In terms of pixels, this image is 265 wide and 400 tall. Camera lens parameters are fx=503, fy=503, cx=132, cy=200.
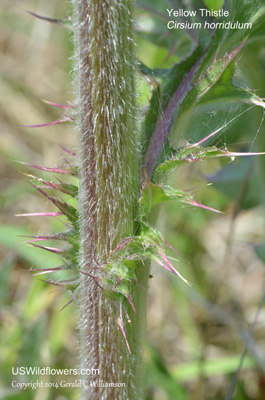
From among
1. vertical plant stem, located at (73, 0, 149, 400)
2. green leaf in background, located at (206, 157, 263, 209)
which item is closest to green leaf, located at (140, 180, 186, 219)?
vertical plant stem, located at (73, 0, 149, 400)

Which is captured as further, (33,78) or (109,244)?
(33,78)

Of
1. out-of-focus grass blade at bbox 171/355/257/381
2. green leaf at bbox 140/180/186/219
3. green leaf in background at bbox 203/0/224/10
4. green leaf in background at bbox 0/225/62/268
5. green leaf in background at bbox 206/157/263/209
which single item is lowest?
out-of-focus grass blade at bbox 171/355/257/381

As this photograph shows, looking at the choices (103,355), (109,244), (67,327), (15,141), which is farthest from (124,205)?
(15,141)

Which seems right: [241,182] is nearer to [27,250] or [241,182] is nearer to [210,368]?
[210,368]

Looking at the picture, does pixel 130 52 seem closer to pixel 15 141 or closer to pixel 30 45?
pixel 15 141

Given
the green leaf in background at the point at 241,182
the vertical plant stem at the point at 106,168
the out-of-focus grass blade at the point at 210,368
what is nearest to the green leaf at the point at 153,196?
the vertical plant stem at the point at 106,168

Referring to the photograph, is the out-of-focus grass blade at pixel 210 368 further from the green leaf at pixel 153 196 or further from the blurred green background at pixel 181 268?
the green leaf at pixel 153 196

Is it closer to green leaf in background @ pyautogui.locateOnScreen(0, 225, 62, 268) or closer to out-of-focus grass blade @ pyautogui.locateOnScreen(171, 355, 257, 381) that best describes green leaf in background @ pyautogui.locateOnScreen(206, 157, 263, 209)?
out-of-focus grass blade @ pyautogui.locateOnScreen(171, 355, 257, 381)

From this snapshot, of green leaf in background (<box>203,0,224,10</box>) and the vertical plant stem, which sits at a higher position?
green leaf in background (<box>203,0,224,10</box>)
